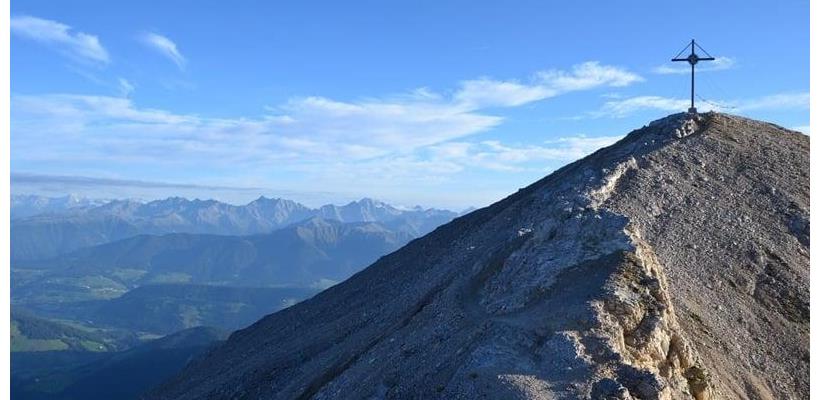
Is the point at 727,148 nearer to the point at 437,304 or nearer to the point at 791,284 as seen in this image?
the point at 791,284

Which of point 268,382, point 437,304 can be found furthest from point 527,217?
point 268,382

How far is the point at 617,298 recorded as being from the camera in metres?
24.3

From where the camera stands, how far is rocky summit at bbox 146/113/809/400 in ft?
74.3

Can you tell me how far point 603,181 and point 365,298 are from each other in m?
23.8

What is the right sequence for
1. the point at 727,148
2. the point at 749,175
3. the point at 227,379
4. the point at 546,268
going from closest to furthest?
the point at 546,268, the point at 749,175, the point at 727,148, the point at 227,379

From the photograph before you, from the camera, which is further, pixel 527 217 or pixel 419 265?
pixel 419 265

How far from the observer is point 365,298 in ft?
177

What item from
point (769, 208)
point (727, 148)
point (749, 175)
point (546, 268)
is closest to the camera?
point (546, 268)

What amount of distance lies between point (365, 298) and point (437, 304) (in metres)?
21.6

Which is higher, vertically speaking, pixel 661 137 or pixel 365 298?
pixel 661 137

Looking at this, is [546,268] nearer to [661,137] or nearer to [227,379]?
[661,137]

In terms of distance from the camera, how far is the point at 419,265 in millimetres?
53406

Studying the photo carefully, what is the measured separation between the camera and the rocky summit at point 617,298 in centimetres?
2266

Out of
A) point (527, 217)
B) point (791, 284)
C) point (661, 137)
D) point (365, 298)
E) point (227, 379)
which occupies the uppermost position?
point (661, 137)
